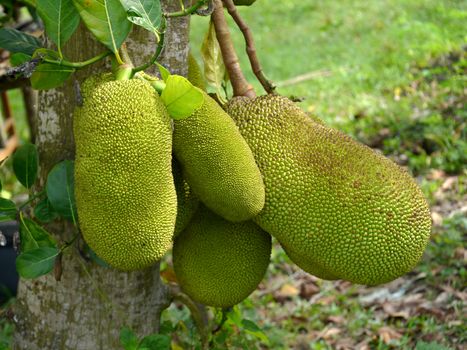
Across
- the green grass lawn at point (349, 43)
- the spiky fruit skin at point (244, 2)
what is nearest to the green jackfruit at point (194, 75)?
the spiky fruit skin at point (244, 2)

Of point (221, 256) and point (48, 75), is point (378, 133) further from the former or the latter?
point (48, 75)

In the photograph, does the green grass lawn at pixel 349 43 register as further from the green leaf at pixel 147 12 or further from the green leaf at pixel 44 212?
the green leaf at pixel 147 12

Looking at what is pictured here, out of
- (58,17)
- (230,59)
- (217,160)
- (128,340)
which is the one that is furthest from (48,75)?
(128,340)

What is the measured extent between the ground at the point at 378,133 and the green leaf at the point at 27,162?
0.55 meters

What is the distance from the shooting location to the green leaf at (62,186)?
1167 millimetres

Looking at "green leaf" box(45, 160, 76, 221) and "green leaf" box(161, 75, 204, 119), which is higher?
"green leaf" box(161, 75, 204, 119)

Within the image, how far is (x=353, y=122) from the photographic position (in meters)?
3.41

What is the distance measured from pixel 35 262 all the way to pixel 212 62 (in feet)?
1.76

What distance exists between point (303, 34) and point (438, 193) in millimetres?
3082

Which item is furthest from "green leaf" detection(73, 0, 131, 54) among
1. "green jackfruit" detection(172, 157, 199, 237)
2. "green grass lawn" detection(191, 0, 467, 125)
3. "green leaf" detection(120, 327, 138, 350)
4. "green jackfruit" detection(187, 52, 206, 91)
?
"green grass lawn" detection(191, 0, 467, 125)

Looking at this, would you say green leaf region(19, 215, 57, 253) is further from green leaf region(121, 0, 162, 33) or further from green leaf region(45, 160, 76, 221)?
green leaf region(121, 0, 162, 33)

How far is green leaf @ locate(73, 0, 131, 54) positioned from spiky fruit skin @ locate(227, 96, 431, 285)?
31 cm

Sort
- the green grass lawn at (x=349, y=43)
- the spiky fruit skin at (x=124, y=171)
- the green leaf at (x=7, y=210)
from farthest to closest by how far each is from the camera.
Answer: the green grass lawn at (x=349, y=43) < the green leaf at (x=7, y=210) < the spiky fruit skin at (x=124, y=171)

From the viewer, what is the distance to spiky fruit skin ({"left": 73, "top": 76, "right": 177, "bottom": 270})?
38.2 inches
